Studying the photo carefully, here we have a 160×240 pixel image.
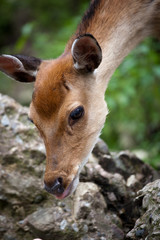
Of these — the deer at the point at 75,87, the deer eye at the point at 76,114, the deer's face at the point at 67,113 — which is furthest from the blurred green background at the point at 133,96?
the deer eye at the point at 76,114

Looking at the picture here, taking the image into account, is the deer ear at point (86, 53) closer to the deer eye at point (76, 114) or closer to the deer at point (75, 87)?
the deer at point (75, 87)

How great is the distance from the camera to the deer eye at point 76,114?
3918 mm

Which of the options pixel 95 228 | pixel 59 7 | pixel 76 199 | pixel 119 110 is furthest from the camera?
pixel 59 7

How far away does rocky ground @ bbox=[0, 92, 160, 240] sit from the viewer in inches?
144

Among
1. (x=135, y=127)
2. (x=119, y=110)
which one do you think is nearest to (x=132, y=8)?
(x=119, y=110)

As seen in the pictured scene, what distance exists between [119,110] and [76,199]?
14.7 feet

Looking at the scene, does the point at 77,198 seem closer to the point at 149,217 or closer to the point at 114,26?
the point at 149,217

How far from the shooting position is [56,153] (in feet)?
12.6

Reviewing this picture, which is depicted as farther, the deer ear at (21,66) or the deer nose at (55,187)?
the deer ear at (21,66)

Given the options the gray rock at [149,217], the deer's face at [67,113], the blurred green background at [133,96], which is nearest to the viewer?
the gray rock at [149,217]

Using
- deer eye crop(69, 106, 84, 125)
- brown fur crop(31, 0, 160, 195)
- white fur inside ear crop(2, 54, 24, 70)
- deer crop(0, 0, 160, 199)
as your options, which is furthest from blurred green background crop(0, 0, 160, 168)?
white fur inside ear crop(2, 54, 24, 70)

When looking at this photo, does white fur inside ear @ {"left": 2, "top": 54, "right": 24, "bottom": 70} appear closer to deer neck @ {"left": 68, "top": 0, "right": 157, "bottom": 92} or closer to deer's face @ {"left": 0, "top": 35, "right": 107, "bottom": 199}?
deer's face @ {"left": 0, "top": 35, "right": 107, "bottom": 199}

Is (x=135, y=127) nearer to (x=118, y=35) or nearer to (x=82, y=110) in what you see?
(x=118, y=35)

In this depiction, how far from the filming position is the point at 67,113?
12.7ft
